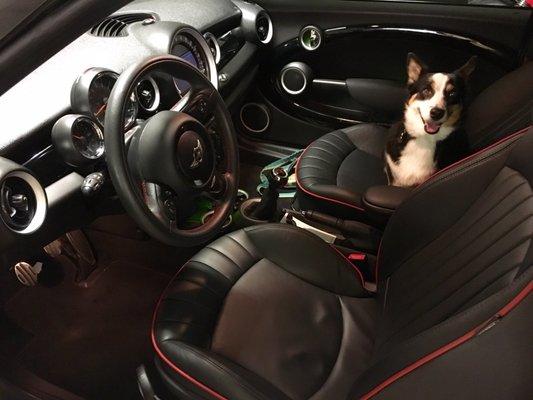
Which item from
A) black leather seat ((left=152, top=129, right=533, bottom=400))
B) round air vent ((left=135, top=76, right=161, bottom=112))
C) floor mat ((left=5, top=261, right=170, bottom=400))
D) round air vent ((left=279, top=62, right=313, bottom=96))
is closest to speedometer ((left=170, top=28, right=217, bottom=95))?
round air vent ((left=135, top=76, right=161, bottom=112))

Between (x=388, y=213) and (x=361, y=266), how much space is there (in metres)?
0.21

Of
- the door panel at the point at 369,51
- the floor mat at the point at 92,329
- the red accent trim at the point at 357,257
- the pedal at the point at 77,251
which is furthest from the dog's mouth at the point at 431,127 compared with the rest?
the pedal at the point at 77,251

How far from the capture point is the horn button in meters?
1.06

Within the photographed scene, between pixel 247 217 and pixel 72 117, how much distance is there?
0.87 meters

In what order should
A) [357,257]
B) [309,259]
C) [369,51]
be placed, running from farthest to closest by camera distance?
[369,51]
[357,257]
[309,259]

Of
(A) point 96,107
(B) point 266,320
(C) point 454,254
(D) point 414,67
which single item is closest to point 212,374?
(B) point 266,320

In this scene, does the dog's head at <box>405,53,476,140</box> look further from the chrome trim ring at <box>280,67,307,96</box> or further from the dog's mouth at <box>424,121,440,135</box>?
the chrome trim ring at <box>280,67,307,96</box>

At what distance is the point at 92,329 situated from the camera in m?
1.74

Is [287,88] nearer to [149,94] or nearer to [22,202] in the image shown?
[149,94]

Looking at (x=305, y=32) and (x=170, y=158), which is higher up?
(x=170, y=158)

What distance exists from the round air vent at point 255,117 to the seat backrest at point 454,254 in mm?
1236

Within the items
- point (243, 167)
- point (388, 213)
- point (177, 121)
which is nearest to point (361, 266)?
point (388, 213)

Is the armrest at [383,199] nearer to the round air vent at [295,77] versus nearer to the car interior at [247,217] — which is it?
the car interior at [247,217]

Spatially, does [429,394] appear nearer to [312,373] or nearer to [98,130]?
[312,373]
